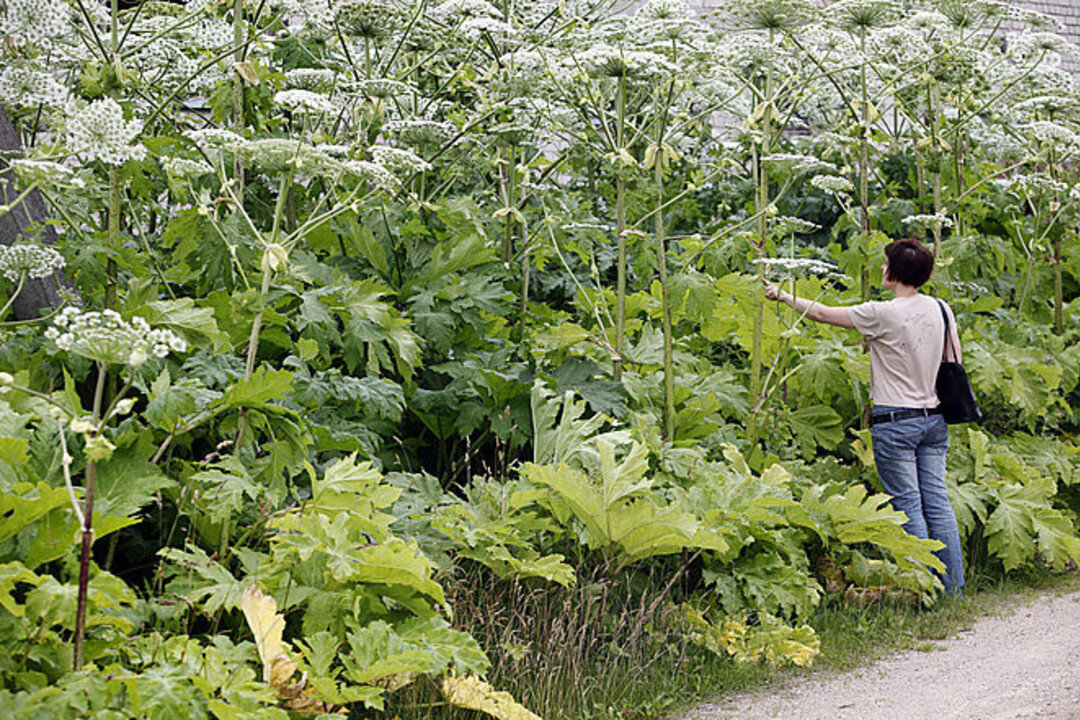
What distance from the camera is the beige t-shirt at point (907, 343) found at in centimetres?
550

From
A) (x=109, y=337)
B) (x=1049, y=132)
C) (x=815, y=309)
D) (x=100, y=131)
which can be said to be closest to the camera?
(x=109, y=337)

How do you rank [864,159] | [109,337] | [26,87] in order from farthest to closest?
[864,159] → [26,87] → [109,337]

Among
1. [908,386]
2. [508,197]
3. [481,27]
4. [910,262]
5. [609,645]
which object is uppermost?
[481,27]

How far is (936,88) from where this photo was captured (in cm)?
705

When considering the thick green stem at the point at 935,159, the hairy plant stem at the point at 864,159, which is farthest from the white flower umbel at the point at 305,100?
the thick green stem at the point at 935,159

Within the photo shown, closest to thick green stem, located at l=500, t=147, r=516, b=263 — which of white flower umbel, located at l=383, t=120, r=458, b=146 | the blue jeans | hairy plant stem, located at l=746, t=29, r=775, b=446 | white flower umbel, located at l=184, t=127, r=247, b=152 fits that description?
white flower umbel, located at l=383, t=120, r=458, b=146

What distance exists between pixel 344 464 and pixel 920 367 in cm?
319

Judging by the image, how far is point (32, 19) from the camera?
382 centimetres

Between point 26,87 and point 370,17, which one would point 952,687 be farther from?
point 26,87

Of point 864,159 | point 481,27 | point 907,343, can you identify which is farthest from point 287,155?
point 864,159

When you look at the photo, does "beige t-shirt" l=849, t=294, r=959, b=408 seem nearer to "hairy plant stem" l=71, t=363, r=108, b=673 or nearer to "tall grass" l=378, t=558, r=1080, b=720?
"tall grass" l=378, t=558, r=1080, b=720

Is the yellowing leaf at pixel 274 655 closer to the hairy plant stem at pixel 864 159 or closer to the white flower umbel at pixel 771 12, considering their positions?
the white flower umbel at pixel 771 12

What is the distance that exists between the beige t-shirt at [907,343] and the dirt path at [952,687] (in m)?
1.22

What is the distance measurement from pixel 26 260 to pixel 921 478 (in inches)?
174
